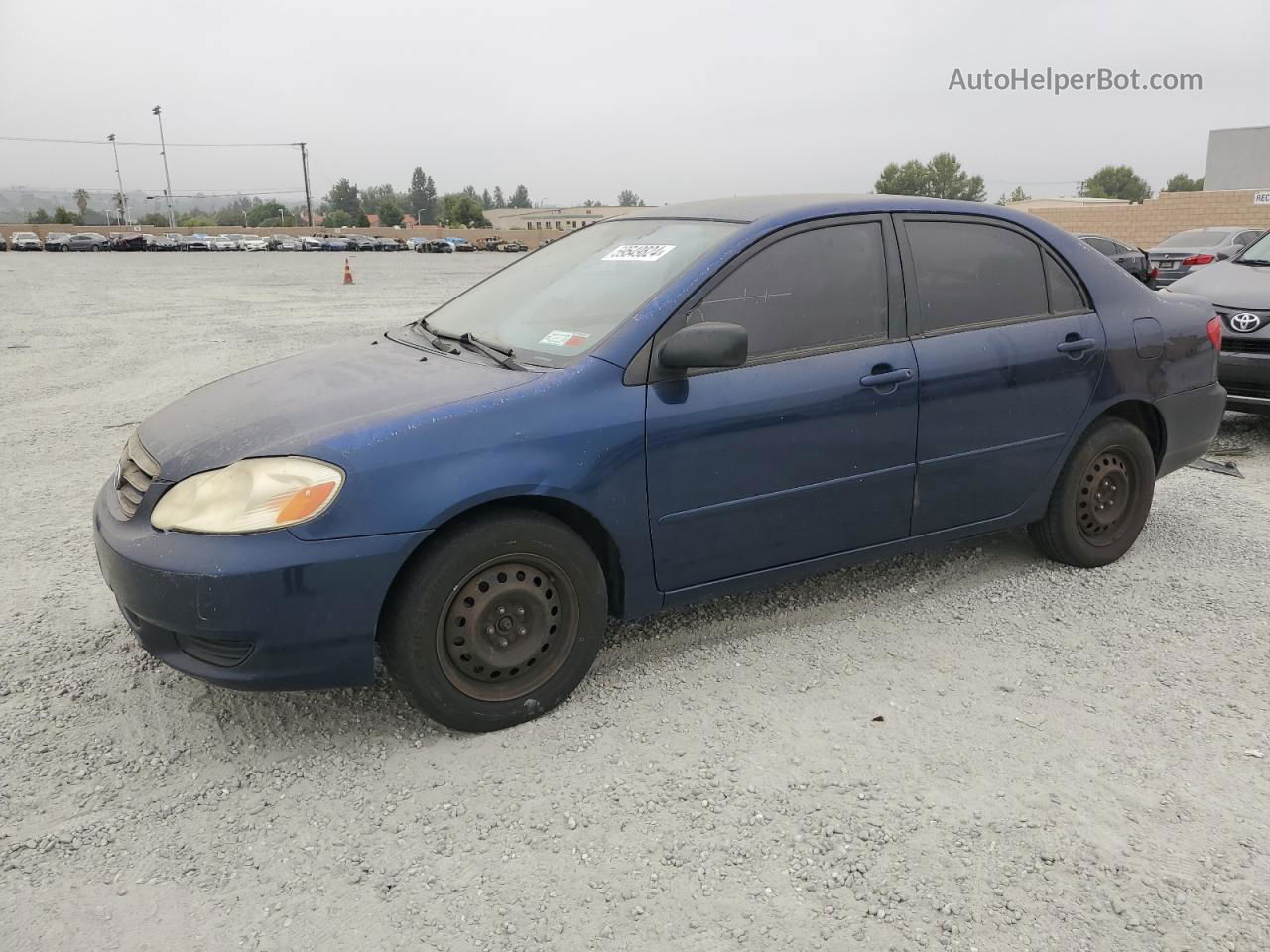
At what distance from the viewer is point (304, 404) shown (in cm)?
315

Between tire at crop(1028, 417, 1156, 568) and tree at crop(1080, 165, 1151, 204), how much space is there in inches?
5230

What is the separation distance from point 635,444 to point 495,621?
72cm

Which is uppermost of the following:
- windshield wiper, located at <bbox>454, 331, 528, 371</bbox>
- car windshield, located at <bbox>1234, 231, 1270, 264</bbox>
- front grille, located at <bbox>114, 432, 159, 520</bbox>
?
car windshield, located at <bbox>1234, 231, 1270, 264</bbox>

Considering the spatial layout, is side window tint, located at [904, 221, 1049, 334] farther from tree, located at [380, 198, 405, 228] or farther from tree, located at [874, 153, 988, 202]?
tree, located at [380, 198, 405, 228]

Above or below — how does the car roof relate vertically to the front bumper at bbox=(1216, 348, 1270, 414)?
above

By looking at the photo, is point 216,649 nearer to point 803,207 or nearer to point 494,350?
point 494,350

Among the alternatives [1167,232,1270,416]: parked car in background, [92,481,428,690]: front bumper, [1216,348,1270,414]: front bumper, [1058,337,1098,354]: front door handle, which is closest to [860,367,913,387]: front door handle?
[1058,337,1098,354]: front door handle

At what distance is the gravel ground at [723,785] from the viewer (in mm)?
2293

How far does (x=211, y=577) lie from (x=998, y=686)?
2.59 meters

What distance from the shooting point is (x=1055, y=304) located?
13.5 ft

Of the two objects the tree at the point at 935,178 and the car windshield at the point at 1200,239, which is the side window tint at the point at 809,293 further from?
the tree at the point at 935,178

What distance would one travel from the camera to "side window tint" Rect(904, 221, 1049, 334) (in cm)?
379

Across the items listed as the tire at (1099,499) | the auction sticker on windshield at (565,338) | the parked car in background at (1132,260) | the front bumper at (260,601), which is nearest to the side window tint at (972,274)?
the tire at (1099,499)

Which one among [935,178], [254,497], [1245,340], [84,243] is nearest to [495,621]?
[254,497]
